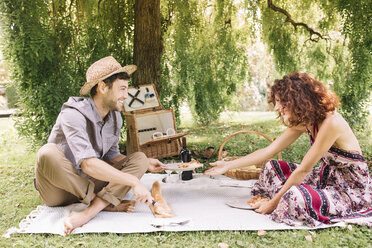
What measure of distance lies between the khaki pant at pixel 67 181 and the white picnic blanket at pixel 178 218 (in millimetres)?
134

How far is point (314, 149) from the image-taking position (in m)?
2.40

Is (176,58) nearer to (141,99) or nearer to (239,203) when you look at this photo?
(141,99)

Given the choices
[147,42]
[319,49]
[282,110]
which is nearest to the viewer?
[282,110]

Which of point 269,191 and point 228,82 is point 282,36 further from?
point 269,191

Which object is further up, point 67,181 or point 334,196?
point 67,181

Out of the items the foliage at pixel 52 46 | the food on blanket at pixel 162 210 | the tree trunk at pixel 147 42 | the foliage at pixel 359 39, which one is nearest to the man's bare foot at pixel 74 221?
the food on blanket at pixel 162 210

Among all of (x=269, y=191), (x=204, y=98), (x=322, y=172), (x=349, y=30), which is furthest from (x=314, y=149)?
(x=204, y=98)

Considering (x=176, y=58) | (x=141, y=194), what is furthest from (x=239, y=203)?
(x=176, y=58)

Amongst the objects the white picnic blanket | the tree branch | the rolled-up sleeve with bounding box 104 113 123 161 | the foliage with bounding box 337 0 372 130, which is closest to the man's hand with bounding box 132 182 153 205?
the white picnic blanket

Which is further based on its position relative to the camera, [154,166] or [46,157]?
[154,166]

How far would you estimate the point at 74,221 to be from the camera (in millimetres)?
2422

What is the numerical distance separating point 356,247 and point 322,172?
23.7 inches

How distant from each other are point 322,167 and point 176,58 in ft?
12.4

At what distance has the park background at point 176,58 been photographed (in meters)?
2.91
